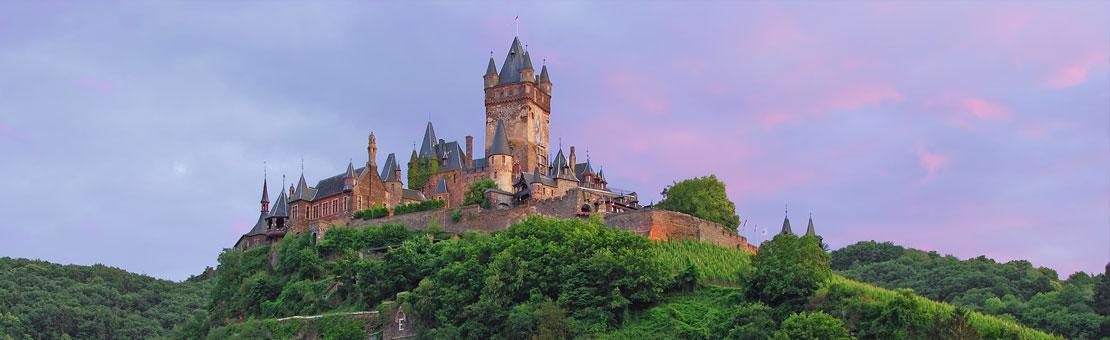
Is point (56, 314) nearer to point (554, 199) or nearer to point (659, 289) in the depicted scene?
point (554, 199)

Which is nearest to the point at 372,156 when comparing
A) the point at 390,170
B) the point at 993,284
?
the point at 390,170

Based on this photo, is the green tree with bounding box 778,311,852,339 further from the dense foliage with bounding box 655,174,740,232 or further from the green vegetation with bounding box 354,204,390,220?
the green vegetation with bounding box 354,204,390,220

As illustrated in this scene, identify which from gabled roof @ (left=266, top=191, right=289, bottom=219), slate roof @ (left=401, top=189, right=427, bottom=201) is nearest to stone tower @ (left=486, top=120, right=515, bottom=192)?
slate roof @ (left=401, top=189, right=427, bottom=201)

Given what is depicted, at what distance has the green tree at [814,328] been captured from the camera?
52.1 meters

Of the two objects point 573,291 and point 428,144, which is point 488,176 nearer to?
point 428,144

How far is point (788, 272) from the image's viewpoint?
57.3 meters

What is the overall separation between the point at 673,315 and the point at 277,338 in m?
18.3

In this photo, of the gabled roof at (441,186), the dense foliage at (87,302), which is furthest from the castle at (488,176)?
the dense foliage at (87,302)

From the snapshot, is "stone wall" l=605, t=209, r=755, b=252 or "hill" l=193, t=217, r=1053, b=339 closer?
"hill" l=193, t=217, r=1053, b=339

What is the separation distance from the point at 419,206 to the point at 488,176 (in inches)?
190

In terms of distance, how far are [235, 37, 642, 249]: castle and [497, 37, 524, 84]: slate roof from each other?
0.19 ft

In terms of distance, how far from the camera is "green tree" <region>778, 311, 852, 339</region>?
171 feet

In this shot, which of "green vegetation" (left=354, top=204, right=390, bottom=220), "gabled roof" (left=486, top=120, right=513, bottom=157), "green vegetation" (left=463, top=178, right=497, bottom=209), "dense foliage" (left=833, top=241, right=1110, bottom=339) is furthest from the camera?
"gabled roof" (left=486, top=120, right=513, bottom=157)

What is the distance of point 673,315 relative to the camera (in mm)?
60219
